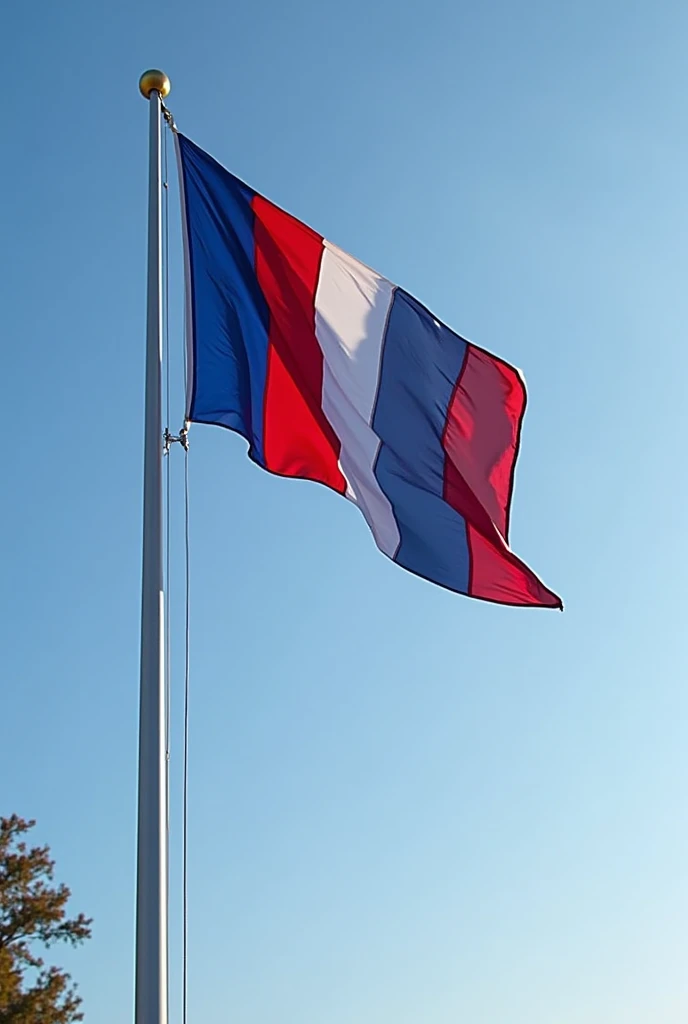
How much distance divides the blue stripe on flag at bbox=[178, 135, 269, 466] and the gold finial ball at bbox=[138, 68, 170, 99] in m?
0.48

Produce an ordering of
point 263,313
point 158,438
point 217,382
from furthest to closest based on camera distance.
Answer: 1. point 263,313
2. point 217,382
3. point 158,438

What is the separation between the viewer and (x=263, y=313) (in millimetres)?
11781

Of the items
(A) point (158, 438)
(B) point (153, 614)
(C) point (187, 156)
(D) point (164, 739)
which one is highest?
(C) point (187, 156)

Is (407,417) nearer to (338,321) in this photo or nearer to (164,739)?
(338,321)

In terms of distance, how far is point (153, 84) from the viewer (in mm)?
11836

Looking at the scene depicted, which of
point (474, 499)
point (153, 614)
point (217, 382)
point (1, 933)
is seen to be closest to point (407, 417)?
point (474, 499)

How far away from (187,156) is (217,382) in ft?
7.91

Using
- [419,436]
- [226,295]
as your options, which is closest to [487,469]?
[419,436]

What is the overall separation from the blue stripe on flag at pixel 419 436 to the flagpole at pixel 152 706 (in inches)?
101

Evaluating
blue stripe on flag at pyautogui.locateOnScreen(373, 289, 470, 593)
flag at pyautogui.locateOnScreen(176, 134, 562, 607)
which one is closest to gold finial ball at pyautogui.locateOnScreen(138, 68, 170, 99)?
flag at pyautogui.locateOnScreen(176, 134, 562, 607)

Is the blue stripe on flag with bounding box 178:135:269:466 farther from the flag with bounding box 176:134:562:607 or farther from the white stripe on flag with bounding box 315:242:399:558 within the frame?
the white stripe on flag with bounding box 315:242:399:558

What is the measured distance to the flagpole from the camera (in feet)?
26.1

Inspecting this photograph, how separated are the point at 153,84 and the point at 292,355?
2.85 metres

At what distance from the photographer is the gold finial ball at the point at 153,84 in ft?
38.8
